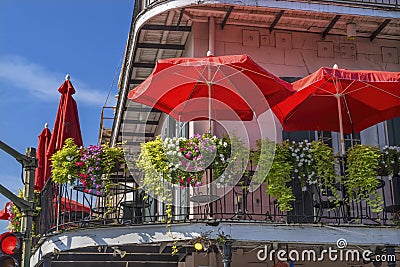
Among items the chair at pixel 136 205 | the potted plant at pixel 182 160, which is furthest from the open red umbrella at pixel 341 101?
the chair at pixel 136 205

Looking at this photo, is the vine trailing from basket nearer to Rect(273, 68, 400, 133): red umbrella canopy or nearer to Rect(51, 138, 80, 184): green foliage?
Rect(273, 68, 400, 133): red umbrella canopy

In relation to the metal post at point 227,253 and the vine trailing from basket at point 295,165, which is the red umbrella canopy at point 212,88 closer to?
the vine trailing from basket at point 295,165


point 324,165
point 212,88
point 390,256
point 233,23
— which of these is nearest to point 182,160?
point 212,88

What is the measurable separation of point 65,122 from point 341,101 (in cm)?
516

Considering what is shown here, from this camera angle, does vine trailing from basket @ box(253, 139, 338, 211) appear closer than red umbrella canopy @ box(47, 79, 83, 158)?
Yes

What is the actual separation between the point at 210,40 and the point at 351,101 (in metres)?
2.89

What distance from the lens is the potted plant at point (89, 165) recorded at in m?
10.1

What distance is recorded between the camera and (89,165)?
33.1ft

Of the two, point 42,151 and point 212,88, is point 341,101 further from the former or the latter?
point 42,151

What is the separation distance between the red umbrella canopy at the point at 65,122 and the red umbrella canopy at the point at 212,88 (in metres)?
2.09

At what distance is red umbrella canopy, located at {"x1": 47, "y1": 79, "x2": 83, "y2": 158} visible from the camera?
40.4 feet

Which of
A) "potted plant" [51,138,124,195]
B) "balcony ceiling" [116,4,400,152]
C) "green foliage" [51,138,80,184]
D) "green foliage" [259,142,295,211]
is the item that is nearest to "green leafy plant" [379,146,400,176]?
"green foliage" [259,142,295,211]

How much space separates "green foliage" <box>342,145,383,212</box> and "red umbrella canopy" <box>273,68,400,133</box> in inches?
30.9

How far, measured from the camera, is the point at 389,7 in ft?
40.2
